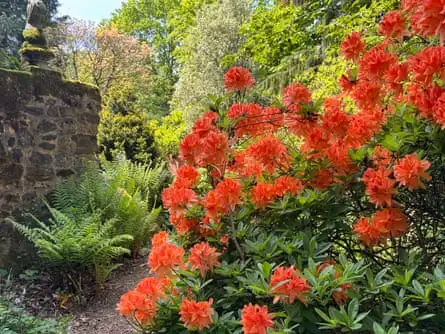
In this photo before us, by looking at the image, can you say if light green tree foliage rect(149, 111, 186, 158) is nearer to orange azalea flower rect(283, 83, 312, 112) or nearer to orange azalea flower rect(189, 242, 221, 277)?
orange azalea flower rect(283, 83, 312, 112)

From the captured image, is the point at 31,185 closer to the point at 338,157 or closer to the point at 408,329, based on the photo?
the point at 338,157

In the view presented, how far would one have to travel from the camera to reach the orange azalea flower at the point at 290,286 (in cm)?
102

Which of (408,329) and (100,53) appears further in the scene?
(100,53)

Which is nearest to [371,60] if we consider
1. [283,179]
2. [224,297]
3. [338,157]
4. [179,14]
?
[338,157]

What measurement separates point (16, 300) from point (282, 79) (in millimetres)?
4412

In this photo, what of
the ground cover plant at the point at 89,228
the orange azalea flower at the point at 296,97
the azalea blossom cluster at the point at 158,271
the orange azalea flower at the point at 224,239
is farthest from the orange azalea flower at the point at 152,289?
the ground cover plant at the point at 89,228

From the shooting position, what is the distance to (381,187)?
1.18 meters

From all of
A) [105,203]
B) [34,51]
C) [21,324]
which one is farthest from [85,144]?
[21,324]

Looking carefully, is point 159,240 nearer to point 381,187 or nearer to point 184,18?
point 381,187

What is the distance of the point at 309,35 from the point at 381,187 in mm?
4239

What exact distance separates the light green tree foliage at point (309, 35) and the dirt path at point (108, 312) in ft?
8.25

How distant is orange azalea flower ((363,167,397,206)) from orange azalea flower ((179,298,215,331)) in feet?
1.82

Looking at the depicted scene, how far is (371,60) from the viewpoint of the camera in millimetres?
1409

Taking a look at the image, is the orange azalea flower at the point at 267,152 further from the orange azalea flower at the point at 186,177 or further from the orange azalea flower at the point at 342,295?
the orange azalea flower at the point at 342,295
